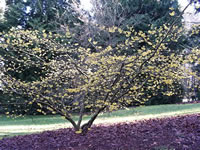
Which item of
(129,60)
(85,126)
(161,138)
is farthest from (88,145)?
(129,60)

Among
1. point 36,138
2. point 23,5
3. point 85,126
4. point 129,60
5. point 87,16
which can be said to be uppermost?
point 23,5

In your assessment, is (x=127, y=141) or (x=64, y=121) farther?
(x=64, y=121)

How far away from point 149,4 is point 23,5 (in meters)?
8.98

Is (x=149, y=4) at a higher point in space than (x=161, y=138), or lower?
higher

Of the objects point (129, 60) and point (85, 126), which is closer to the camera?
point (129, 60)

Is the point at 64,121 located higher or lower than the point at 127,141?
lower

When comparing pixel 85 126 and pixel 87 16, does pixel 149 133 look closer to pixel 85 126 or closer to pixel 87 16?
pixel 85 126

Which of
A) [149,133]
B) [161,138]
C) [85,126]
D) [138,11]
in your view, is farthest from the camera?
[138,11]

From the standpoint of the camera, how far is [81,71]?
507 centimetres

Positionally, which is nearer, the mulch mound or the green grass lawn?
the mulch mound

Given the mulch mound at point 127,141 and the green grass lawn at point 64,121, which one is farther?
the green grass lawn at point 64,121

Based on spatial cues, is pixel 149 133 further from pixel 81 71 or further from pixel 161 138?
pixel 81 71

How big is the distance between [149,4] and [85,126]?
13.3m

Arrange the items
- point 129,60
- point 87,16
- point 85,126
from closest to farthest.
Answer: point 129,60, point 85,126, point 87,16
